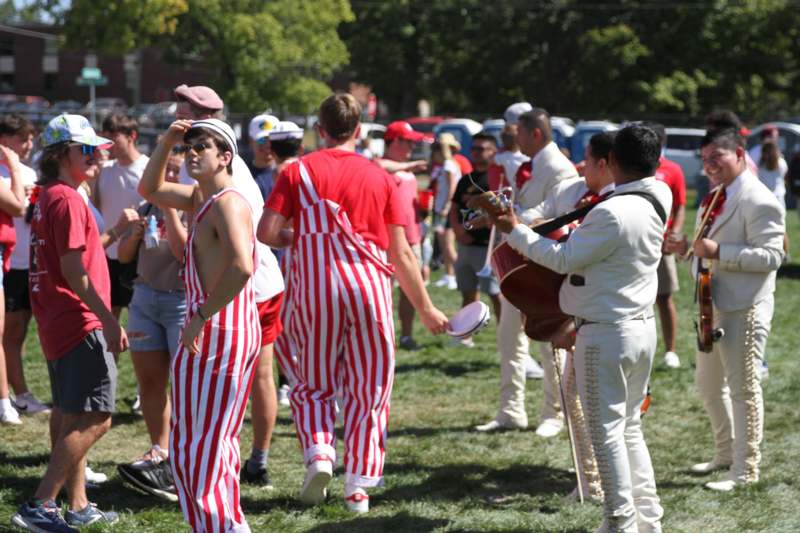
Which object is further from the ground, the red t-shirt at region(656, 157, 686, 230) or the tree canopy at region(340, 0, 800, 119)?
the tree canopy at region(340, 0, 800, 119)

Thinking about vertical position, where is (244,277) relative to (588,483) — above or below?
above

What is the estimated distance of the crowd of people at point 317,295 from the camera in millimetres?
4344

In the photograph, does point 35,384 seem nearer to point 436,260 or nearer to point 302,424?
point 302,424

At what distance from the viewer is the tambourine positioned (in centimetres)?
506

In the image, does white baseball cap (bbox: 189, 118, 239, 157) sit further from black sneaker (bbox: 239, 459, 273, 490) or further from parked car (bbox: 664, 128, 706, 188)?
parked car (bbox: 664, 128, 706, 188)

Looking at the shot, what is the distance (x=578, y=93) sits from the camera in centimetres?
4231

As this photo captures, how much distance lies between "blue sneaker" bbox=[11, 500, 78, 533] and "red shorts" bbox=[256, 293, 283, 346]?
4.40ft

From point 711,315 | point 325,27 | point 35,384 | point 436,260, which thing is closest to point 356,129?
point 711,315

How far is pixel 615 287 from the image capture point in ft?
15.0

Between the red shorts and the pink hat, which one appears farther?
the red shorts

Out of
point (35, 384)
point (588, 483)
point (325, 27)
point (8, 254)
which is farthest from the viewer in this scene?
point (325, 27)

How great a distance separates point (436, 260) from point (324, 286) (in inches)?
406

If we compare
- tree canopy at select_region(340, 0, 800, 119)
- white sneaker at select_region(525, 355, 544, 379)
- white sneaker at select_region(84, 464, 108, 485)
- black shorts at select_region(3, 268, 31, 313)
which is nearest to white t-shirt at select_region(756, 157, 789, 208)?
white sneaker at select_region(525, 355, 544, 379)

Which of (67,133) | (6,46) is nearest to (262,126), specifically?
(67,133)
